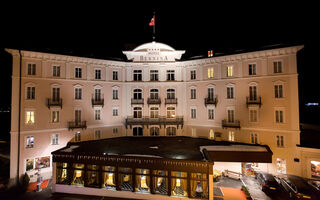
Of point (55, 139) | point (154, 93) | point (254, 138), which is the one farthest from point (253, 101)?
point (55, 139)

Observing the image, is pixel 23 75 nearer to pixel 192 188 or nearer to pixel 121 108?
pixel 121 108

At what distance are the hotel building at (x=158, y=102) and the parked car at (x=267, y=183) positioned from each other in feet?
5.95

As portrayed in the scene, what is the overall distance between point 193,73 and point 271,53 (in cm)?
1058

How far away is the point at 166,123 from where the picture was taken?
87.5ft

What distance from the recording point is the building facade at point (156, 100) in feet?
67.7

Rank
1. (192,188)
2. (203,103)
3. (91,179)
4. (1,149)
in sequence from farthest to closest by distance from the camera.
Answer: (1,149) < (203,103) < (91,179) < (192,188)

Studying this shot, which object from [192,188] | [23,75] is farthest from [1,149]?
[192,188]

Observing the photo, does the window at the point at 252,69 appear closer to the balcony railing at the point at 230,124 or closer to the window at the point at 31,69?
the balcony railing at the point at 230,124

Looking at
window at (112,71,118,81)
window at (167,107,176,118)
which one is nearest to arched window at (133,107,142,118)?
window at (167,107,176,118)

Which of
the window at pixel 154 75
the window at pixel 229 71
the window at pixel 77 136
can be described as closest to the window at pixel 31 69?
the window at pixel 77 136

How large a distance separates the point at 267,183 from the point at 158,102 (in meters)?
17.1

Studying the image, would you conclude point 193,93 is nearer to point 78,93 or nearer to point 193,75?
point 193,75

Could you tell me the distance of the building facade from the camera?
67.7ft

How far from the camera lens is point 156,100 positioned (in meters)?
27.1
